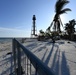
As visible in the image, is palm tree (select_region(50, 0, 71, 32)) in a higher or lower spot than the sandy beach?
higher

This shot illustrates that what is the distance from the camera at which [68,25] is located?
47.8 m

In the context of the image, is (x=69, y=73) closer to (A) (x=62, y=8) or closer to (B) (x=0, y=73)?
(B) (x=0, y=73)

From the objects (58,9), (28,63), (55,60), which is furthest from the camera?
(58,9)

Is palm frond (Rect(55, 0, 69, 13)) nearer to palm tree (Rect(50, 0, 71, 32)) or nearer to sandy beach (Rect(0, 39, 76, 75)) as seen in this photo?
palm tree (Rect(50, 0, 71, 32))

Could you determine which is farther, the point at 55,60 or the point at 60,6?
the point at 60,6

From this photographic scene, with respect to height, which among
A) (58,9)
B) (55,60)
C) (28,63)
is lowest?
(55,60)

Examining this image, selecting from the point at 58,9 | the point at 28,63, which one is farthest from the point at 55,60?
the point at 58,9

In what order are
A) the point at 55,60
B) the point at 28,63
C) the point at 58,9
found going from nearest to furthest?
1. the point at 28,63
2. the point at 55,60
3. the point at 58,9

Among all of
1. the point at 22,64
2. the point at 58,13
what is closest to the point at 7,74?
the point at 22,64

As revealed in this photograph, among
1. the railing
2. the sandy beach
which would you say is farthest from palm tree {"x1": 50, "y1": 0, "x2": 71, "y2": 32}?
the railing

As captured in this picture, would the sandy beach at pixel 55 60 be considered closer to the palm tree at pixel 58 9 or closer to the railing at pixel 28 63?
the railing at pixel 28 63

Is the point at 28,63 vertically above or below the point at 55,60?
above

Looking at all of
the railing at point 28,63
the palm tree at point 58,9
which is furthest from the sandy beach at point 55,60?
the palm tree at point 58,9

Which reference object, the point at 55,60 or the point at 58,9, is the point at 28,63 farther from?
the point at 58,9
